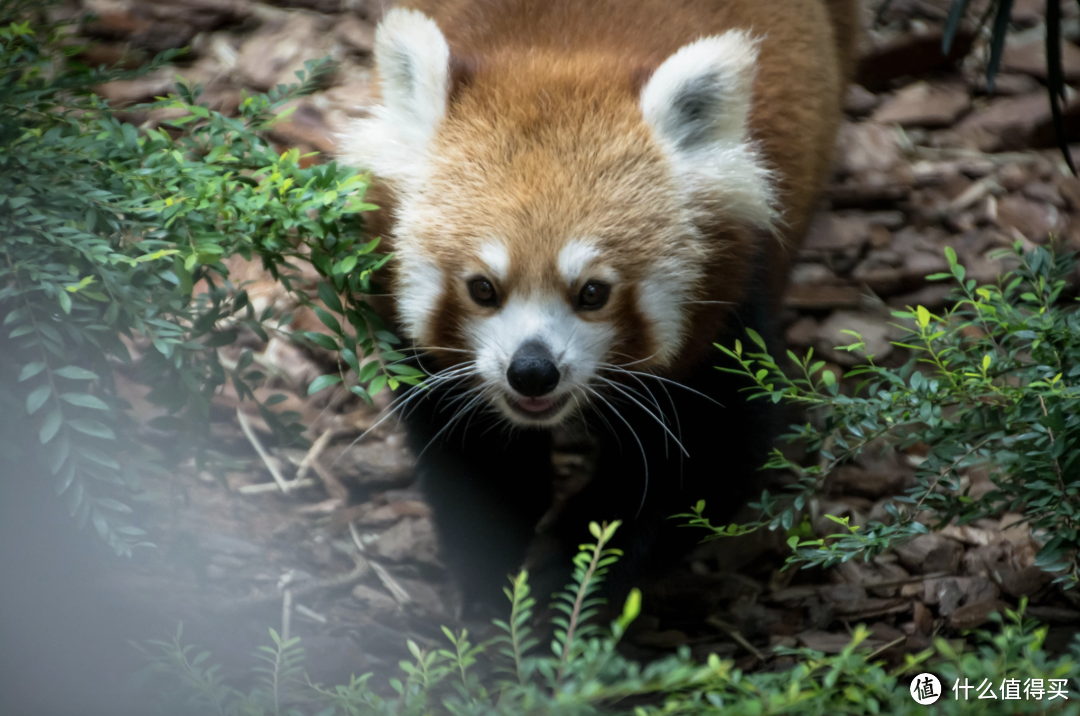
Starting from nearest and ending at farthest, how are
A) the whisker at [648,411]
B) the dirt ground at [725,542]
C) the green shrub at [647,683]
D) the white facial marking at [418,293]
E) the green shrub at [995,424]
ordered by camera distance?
the green shrub at [647,683] < the green shrub at [995,424] < the white facial marking at [418,293] < the whisker at [648,411] < the dirt ground at [725,542]

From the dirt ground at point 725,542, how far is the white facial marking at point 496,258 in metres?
0.87

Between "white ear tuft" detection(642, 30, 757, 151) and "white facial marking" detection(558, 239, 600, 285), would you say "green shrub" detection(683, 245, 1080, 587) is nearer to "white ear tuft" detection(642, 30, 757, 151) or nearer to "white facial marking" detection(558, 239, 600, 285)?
"white facial marking" detection(558, 239, 600, 285)

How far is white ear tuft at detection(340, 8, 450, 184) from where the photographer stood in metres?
2.17

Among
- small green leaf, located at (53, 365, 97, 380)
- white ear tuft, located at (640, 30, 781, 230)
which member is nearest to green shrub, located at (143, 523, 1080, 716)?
small green leaf, located at (53, 365, 97, 380)

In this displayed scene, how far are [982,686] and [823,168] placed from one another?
7.22 feet

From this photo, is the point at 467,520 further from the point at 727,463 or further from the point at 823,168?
the point at 823,168

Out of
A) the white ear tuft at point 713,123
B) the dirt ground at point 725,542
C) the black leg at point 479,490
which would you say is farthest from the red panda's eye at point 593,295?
the dirt ground at point 725,542

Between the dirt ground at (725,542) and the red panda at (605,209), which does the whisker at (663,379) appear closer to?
the red panda at (605,209)

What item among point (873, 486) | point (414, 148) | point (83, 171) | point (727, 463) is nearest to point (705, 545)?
point (727, 463)

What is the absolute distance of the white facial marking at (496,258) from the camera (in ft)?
6.92

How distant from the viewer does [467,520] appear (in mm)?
2902

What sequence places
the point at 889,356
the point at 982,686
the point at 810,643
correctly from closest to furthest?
the point at 982,686 → the point at 810,643 → the point at 889,356

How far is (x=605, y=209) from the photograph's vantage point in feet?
6.98

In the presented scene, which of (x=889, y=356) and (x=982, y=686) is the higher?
(x=982, y=686)
